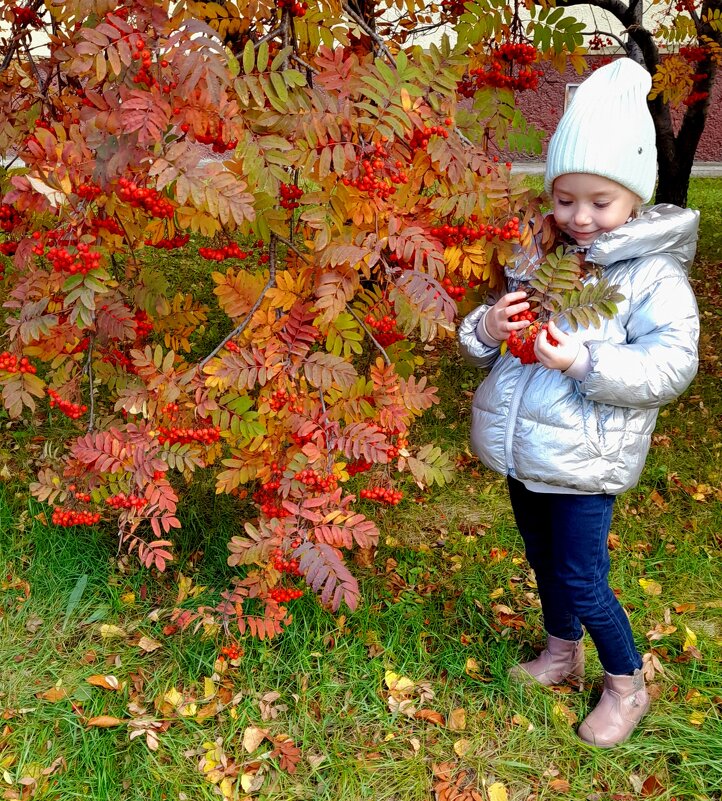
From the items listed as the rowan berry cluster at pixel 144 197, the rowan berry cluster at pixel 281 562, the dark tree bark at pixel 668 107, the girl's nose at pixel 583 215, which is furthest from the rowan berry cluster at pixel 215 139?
the dark tree bark at pixel 668 107

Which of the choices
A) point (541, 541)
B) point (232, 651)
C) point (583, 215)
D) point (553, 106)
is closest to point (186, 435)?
point (232, 651)

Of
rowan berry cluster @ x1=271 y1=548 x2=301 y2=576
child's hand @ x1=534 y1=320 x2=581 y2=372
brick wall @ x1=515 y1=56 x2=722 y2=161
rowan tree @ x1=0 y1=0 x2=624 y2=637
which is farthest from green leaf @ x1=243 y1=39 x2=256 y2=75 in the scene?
brick wall @ x1=515 y1=56 x2=722 y2=161

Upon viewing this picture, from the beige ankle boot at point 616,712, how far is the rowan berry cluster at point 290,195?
175cm

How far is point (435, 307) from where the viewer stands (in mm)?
2018

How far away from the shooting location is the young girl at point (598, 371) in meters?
1.89

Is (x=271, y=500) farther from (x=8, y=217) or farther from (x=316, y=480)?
(x=8, y=217)

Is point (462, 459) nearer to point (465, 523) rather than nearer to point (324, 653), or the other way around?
point (465, 523)

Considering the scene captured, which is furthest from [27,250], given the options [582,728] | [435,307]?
[582,728]

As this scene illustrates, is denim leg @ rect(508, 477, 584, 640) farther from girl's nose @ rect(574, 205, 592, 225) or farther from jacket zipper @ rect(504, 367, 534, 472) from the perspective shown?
girl's nose @ rect(574, 205, 592, 225)

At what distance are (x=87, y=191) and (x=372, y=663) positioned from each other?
181 centimetres

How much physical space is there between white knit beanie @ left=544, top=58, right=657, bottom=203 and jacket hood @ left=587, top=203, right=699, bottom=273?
0.30ft

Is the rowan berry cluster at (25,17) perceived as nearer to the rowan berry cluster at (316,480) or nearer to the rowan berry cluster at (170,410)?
the rowan berry cluster at (170,410)

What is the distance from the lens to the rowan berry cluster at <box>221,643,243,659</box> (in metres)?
2.55

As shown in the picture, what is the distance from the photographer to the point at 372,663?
2.70m
